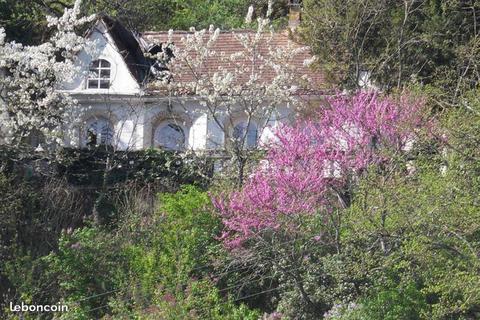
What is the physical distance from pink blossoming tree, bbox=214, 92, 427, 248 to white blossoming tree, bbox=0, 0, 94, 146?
4.85 m

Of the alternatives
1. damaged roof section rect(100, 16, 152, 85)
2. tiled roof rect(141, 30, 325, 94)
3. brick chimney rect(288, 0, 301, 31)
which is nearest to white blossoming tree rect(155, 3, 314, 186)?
tiled roof rect(141, 30, 325, 94)

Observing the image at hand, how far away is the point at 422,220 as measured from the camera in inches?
625

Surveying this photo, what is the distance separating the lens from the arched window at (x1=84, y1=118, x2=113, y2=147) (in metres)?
28.6

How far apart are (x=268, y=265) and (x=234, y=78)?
254 inches

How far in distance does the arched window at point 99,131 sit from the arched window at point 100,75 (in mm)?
967

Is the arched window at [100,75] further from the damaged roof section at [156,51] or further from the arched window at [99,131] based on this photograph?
the arched window at [99,131]

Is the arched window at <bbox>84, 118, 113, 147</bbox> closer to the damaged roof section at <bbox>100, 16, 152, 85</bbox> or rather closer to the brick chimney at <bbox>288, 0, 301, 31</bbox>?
the damaged roof section at <bbox>100, 16, 152, 85</bbox>

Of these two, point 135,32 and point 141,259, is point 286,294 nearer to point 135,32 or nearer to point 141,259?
point 141,259

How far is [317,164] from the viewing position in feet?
64.2

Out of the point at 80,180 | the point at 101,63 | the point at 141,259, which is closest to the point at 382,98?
the point at 141,259

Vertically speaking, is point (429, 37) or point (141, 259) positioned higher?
point (429, 37)

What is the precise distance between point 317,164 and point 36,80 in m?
6.95

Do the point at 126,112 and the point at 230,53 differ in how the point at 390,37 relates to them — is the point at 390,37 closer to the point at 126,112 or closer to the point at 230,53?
the point at 230,53

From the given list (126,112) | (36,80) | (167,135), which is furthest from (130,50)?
(36,80)
